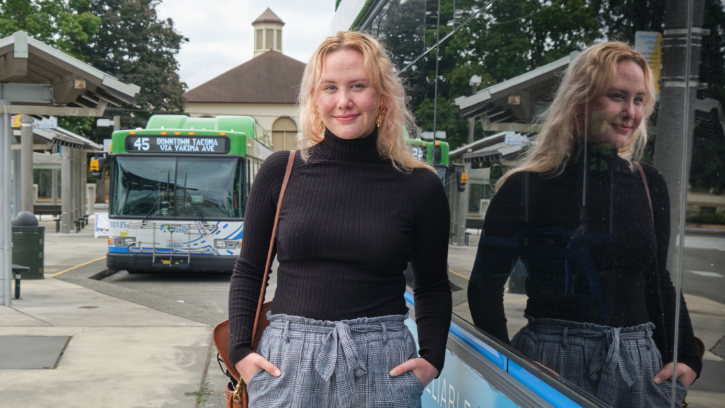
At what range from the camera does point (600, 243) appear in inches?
60.1

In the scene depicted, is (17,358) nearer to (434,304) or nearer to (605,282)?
(434,304)

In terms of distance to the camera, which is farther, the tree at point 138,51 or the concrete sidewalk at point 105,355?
the tree at point 138,51

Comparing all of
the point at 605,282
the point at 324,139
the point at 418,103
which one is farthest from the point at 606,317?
the point at 418,103

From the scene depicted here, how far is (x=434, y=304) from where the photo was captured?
2.06 metres

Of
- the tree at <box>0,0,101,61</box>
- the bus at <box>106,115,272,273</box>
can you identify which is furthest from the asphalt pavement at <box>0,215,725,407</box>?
the tree at <box>0,0,101,61</box>

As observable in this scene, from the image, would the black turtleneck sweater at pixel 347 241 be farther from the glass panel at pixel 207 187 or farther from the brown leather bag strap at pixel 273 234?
the glass panel at pixel 207 187

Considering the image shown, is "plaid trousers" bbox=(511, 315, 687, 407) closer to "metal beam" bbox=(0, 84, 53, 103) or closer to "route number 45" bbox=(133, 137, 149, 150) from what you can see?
"metal beam" bbox=(0, 84, 53, 103)

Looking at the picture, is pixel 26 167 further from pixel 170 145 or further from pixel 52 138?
pixel 170 145

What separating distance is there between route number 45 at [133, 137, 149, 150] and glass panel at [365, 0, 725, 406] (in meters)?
10.4

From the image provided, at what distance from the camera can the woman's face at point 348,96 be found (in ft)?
6.61

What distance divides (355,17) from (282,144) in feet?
193

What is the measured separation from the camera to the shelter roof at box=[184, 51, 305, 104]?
64.6 m

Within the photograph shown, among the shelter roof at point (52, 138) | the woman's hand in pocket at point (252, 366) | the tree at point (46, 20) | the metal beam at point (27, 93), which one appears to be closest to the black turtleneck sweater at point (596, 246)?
the woman's hand in pocket at point (252, 366)

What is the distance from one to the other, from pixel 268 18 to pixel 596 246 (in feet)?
266
